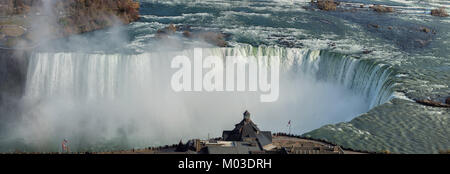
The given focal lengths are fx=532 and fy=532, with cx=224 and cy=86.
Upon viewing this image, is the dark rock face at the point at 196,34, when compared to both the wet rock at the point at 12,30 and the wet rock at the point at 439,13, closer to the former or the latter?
the wet rock at the point at 12,30

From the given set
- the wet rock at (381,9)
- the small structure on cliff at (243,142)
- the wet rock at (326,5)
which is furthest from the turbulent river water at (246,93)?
the wet rock at (326,5)

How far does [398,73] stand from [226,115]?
16.3 metres

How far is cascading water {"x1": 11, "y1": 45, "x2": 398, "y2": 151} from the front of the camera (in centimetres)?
4606

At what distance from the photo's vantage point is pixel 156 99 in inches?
1992

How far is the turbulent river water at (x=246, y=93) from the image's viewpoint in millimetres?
41719

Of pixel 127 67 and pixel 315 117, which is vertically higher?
pixel 127 67

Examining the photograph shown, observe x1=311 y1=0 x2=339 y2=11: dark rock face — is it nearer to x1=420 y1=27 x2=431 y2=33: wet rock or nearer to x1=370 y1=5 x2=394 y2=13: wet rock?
x1=370 y1=5 x2=394 y2=13: wet rock

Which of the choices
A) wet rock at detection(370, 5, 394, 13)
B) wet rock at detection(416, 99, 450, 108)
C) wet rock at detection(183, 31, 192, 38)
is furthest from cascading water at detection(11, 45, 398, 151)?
wet rock at detection(370, 5, 394, 13)

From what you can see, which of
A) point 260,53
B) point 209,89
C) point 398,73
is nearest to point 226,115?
point 209,89

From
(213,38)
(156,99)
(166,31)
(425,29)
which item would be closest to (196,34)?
(213,38)

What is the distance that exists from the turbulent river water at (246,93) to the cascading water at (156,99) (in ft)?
0.31

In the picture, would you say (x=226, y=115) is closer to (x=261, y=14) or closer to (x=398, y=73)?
(x=398, y=73)
